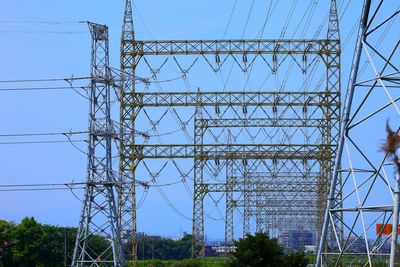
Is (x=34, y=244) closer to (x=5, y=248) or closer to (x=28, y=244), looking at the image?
(x=28, y=244)

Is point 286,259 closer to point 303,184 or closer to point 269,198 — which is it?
point 303,184

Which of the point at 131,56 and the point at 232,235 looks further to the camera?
the point at 232,235

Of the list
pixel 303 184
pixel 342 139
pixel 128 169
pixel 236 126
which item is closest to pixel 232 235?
pixel 303 184

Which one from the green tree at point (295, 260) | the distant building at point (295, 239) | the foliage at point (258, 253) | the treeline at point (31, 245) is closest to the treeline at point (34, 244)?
the treeline at point (31, 245)

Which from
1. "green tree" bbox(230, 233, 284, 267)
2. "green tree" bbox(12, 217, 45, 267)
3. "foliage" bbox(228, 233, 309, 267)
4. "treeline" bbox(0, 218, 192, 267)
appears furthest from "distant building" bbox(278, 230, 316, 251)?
"green tree" bbox(230, 233, 284, 267)

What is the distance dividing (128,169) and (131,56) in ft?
18.9

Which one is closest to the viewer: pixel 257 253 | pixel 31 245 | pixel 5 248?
pixel 257 253

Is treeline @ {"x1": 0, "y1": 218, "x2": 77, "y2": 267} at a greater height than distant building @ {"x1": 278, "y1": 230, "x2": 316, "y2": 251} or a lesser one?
lesser

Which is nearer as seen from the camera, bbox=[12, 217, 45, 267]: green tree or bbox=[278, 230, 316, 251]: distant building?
bbox=[12, 217, 45, 267]: green tree

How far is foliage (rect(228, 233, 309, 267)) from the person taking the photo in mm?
29359

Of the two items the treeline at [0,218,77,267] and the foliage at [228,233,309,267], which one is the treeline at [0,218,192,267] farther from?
the foliage at [228,233,309,267]

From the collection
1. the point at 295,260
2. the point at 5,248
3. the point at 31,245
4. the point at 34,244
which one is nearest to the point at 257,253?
the point at 295,260

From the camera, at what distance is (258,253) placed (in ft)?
97.2

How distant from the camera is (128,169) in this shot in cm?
3881
